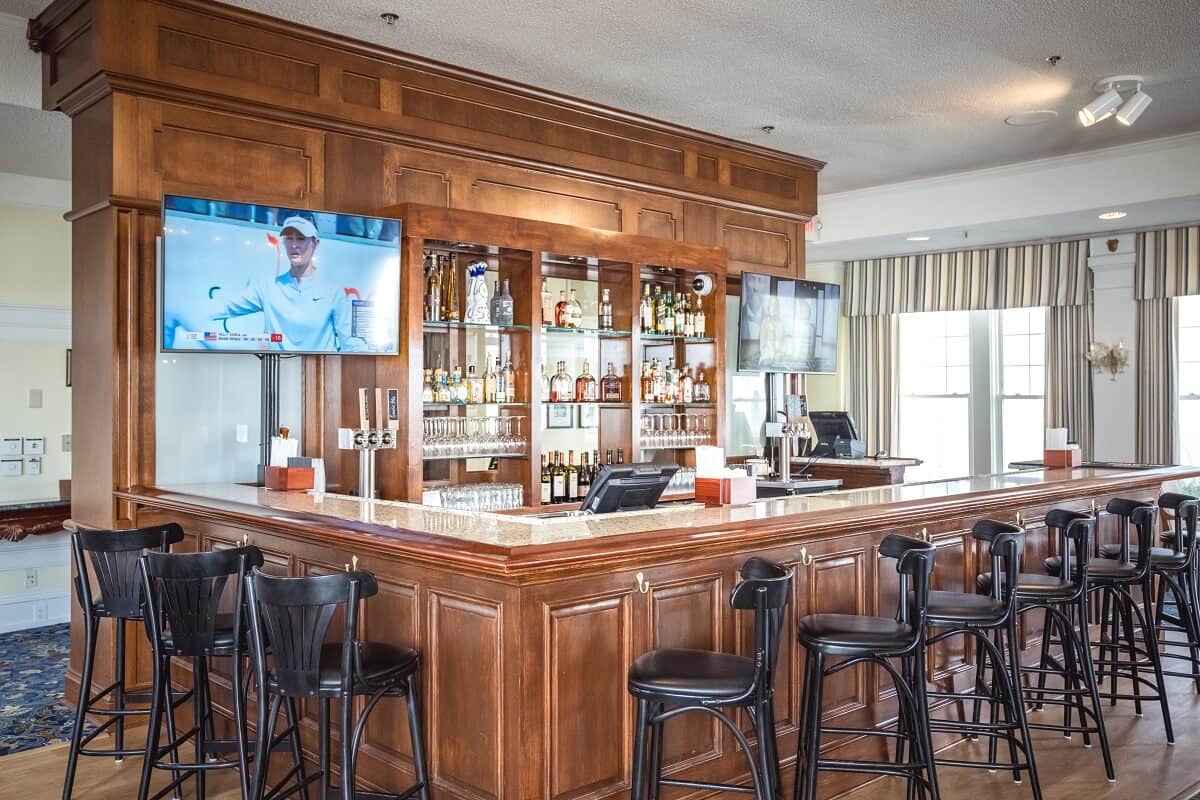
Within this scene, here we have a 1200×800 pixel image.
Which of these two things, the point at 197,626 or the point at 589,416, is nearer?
the point at 197,626

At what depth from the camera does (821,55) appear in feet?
17.2

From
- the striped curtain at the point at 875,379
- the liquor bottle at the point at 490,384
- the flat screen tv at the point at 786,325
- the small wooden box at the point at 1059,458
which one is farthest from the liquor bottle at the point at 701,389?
the striped curtain at the point at 875,379

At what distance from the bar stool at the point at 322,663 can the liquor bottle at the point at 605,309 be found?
131 inches

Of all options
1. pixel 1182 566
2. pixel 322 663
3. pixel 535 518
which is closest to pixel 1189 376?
pixel 1182 566

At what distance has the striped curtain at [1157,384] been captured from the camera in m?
8.50

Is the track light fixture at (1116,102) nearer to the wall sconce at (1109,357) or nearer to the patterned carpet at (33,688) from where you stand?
the wall sconce at (1109,357)

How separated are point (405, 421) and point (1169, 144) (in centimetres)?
566

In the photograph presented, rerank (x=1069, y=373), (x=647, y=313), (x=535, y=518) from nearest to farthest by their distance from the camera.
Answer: (x=535, y=518) < (x=647, y=313) < (x=1069, y=373)

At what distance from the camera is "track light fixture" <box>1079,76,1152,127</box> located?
5.45 meters

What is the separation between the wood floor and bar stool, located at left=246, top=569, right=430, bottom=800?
110 centimetres

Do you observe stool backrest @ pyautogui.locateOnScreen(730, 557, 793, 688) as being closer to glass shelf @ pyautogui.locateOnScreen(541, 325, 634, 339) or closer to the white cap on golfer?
the white cap on golfer

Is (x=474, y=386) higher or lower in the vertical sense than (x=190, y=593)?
higher

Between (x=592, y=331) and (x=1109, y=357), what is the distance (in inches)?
211

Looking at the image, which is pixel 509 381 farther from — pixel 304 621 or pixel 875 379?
pixel 875 379
